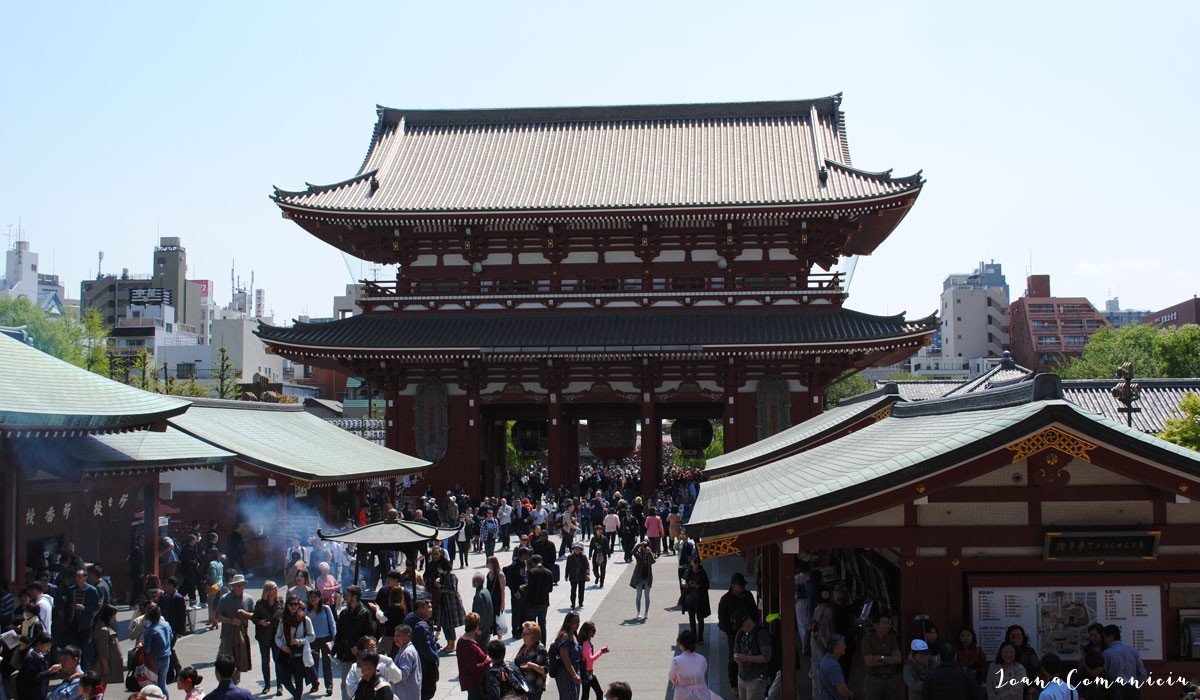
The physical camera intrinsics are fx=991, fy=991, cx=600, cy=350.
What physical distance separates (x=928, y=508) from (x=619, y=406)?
29.3 metres

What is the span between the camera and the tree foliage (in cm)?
6644

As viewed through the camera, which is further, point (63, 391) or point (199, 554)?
point (199, 554)

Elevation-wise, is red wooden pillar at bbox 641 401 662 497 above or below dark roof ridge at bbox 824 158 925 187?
below

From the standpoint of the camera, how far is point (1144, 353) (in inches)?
2931

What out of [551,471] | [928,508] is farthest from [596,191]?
[928,508]

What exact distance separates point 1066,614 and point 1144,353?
73.4 m

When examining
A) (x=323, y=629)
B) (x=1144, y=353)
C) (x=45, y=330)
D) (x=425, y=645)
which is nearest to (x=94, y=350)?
(x=45, y=330)

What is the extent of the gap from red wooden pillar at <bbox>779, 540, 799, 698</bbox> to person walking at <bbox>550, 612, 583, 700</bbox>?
2278mm

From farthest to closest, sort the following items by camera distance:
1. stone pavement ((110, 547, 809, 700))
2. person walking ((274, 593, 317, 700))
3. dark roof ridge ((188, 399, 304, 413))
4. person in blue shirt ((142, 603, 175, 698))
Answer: dark roof ridge ((188, 399, 304, 413))
stone pavement ((110, 547, 809, 700))
person walking ((274, 593, 317, 700))
person in blue shirt ((142, 603, 175, 698))

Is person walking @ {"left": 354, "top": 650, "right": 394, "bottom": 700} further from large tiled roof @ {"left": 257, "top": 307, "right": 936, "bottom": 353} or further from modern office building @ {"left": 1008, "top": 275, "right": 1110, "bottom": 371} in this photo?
modern office building @ {"left": 1008, "top": 275, "right": 1110, "bottom": 371}

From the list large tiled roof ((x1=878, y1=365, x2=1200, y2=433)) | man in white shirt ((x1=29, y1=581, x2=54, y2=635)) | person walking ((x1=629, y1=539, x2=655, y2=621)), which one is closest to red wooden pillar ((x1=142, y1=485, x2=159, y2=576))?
man in white shirt ((x1=29, y1=581, x2=54, y2=635))

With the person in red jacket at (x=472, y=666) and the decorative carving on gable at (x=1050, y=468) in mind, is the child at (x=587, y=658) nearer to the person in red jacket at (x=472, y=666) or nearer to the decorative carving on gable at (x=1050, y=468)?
the person in red jacket at (x=472, y=666)

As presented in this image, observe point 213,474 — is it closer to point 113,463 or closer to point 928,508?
point 113,463

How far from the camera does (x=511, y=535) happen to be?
32.2 metres
